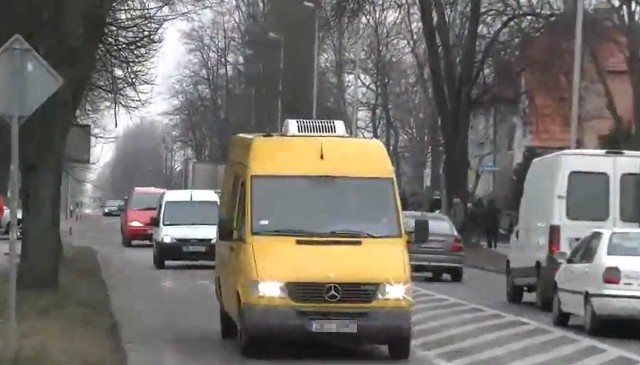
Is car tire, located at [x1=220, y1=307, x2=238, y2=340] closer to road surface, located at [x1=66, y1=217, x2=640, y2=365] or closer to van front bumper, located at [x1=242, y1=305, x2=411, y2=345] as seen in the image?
road surface, located at [x1=66, y1=217, x2=640, y2=365]

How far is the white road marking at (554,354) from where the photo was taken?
1555cm

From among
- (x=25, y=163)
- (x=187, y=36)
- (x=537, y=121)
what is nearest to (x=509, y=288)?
(x=25, y=163)

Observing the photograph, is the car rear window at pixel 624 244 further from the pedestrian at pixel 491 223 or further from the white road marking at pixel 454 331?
the pedestrian at pixel 491 223

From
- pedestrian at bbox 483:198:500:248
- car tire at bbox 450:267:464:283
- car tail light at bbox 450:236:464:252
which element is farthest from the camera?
pedestrian at bbox 483:198:500:248

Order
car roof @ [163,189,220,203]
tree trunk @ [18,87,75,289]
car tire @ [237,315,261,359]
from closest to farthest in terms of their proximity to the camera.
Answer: car tire @ [237,315,261,359] → tree trunk @ [18,87,75,289] → car roof @ [163,189,220,203]

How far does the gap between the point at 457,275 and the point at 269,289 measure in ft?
62.2

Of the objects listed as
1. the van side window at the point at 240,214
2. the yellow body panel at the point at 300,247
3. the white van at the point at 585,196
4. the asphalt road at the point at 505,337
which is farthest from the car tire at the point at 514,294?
the van side window at the point at 240,214

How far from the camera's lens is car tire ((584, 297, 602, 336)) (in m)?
19.2

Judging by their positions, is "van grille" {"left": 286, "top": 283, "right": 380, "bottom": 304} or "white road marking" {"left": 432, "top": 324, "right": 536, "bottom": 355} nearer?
"van grille" {"left": 286, "top": 283, "right": 380, "bottom": 304}

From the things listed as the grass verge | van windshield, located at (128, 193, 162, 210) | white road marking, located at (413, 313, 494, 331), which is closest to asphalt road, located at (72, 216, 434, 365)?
the grass verge

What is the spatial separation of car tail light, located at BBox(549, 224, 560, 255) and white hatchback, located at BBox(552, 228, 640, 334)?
7.24 ft

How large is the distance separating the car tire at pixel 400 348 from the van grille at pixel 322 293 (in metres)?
0.60

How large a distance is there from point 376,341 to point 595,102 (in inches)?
2128

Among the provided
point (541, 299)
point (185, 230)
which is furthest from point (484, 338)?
point (185, 230)
